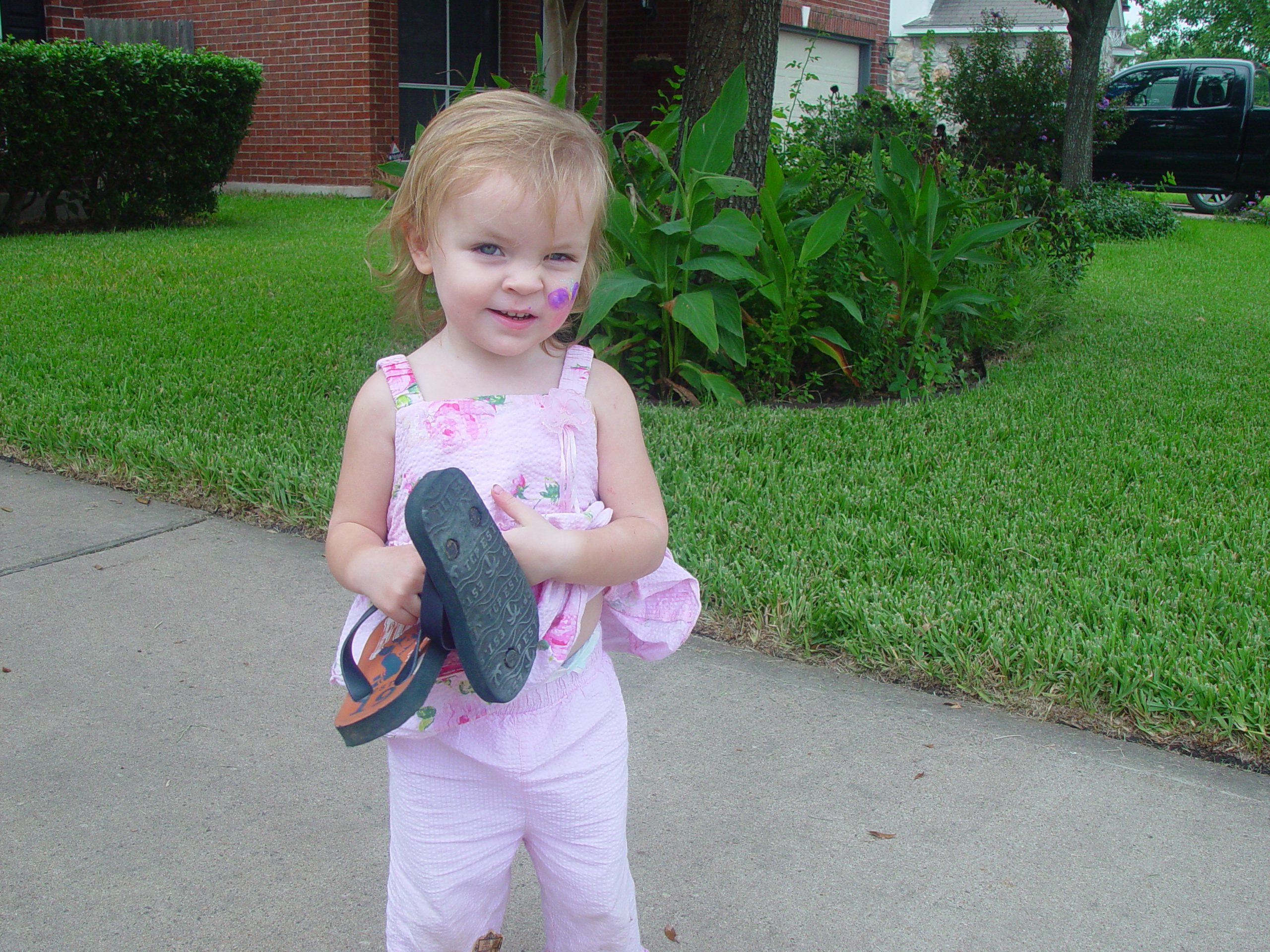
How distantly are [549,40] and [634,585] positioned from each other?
329 inches

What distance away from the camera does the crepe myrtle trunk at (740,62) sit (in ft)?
17.4

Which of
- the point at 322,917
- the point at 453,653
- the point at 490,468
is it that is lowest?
the point at 322,917

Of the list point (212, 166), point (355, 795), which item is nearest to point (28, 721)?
point (355, 795)

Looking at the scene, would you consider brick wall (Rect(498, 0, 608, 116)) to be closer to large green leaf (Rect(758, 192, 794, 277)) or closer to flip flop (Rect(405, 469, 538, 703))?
large green leaf (Rect(758, 192, 794, 277))

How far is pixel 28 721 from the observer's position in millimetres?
2455

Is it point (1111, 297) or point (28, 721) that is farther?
point (1111, 297)

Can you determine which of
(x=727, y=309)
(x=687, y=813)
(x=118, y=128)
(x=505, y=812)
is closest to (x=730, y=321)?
(x=727, y=309)

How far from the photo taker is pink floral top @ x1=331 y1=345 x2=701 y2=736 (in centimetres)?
146

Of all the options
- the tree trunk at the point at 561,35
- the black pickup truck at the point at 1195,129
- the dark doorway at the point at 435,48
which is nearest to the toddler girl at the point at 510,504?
the tree trunk at the point at 561,35

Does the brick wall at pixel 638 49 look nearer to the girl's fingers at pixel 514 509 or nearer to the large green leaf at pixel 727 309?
the large green leaf at pixel 727 309

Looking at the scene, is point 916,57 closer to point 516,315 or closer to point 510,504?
point 516,315

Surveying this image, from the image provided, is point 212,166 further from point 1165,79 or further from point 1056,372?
point 1165,79

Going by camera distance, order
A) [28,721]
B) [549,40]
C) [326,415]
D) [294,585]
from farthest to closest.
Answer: [549,40] → [326,415] → [294,585] → [28,721]

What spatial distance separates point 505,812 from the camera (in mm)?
1498
